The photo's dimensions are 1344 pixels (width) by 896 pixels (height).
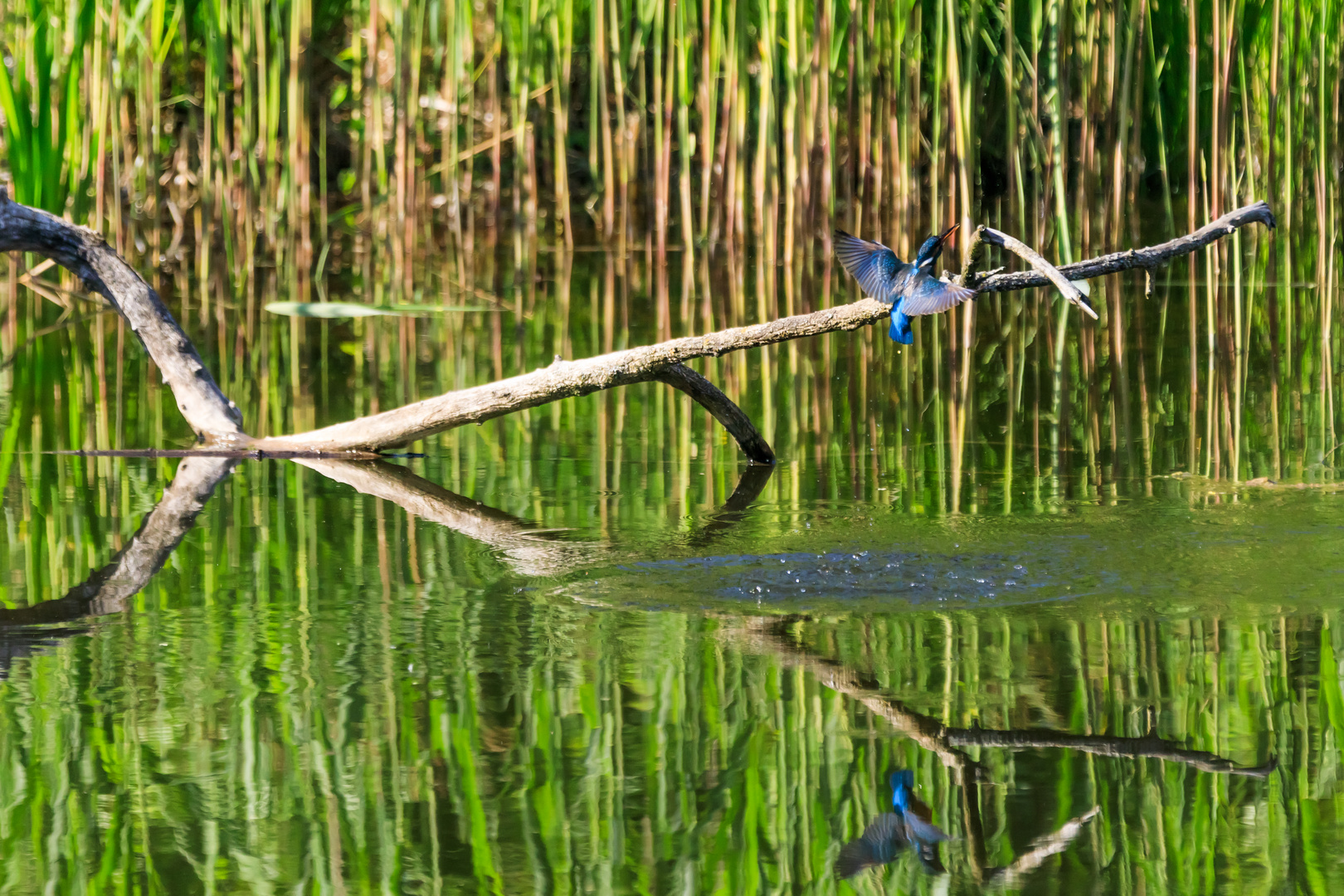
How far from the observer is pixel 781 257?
23.9 ft

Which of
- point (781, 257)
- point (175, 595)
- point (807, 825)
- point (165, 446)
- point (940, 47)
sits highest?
point (940, 47)

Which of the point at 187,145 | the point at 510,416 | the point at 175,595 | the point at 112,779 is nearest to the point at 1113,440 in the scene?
the point at 510,416

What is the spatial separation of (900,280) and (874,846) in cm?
113

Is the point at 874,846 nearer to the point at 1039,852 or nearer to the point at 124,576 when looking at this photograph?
the point at 1039,852

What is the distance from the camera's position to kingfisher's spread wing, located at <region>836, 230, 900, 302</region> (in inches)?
103

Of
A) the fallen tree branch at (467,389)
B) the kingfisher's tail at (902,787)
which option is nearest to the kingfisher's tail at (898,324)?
the fallen tree branch at (467,389)

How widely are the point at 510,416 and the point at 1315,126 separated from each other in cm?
322

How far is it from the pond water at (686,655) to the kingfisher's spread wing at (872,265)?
1.47ft

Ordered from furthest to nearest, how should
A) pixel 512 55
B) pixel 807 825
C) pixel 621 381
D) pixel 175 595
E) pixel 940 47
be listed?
pixel 512 55 → pixel 940 47 → pixel 621 381 → pixel 175 595 → pixel 807 825

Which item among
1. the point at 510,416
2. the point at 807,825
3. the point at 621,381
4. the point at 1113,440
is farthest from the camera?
the point at 510,416

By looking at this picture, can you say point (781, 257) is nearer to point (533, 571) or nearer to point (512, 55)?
point (512, 55)

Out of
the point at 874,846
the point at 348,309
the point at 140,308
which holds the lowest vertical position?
the point at 874,846

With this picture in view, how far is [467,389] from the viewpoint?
11.9 ft

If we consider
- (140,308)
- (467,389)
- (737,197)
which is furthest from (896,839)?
(737,197)
